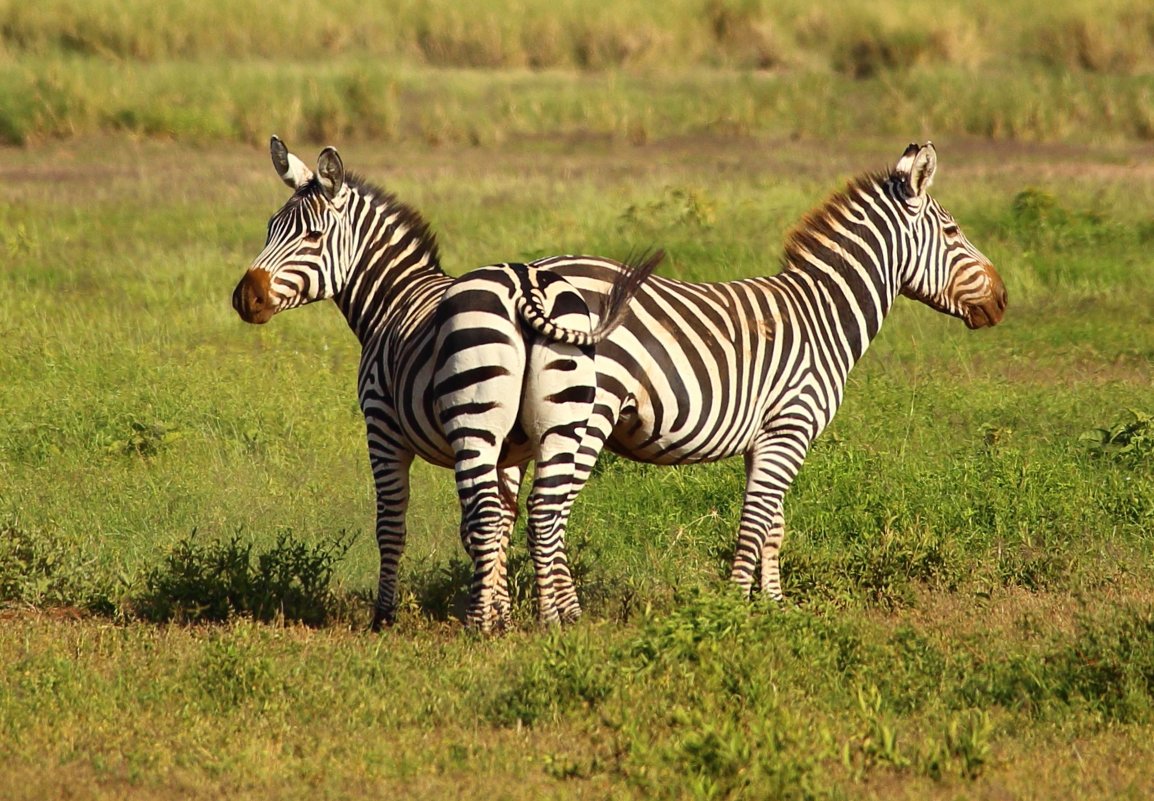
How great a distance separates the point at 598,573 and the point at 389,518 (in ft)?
5.06

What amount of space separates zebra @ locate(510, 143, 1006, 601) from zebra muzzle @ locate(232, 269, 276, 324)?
122cm

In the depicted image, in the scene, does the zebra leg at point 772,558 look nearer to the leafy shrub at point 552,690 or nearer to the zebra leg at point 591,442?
the zebra leg at point 591,442

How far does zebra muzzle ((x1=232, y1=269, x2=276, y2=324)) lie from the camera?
6.63 metres

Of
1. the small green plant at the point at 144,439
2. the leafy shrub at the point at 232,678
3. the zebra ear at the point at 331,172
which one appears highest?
the zebra ear at the point at 331,172

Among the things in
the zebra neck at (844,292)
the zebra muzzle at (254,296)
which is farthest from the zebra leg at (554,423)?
the zebra neck at (844,292)

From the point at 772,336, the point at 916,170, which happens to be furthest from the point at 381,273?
the point at 916,170

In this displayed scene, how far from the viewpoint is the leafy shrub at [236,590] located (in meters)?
6.89

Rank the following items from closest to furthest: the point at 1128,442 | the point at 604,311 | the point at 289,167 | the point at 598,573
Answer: the point at 604,311
the point at 289,167
the point at 598,573
the point at 1128,442

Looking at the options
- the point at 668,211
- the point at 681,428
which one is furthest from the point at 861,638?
the point at 668,211

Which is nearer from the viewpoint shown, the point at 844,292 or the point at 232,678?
the point at 232,678

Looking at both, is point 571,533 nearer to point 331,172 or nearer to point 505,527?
point 505,527

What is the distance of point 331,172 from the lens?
22.1ft

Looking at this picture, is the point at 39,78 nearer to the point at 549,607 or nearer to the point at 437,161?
the point at 437,161

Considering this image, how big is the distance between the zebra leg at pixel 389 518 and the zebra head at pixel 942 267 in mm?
2661
